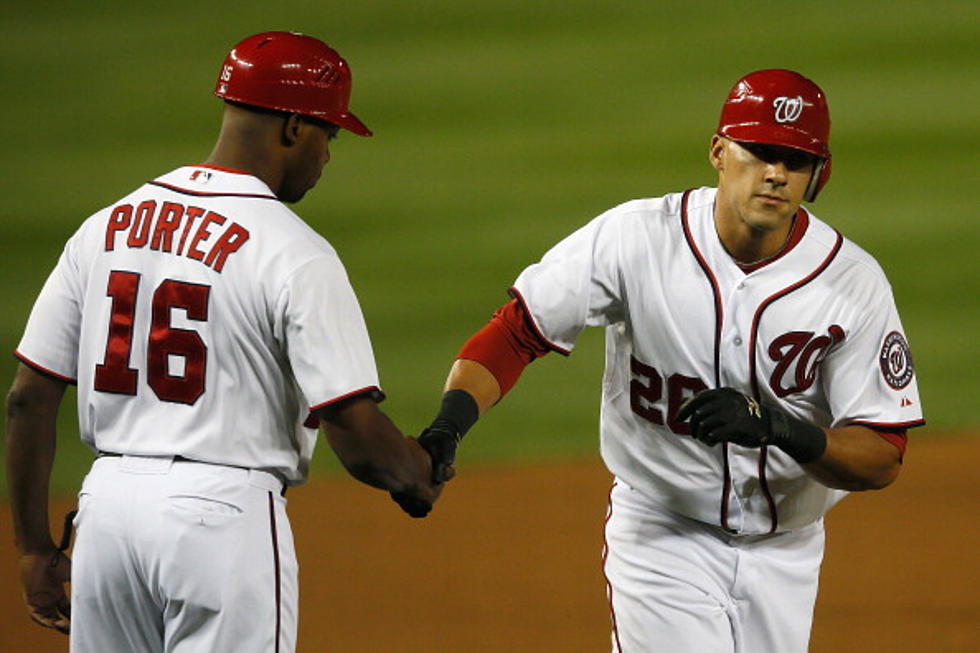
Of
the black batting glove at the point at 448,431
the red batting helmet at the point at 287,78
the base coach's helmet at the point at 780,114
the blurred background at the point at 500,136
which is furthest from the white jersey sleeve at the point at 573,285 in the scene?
the blurred background at the point at 500,136

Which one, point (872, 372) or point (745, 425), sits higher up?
point (872, 372)

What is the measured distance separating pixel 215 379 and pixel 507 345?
2.85ft

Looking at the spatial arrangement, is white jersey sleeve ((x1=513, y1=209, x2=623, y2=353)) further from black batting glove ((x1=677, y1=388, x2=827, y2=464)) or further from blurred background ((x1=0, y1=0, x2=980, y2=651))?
blurred background ((x1=0, y1=0, x2=980, y2=651))

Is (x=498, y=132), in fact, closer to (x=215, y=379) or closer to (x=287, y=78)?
(x=287, y=78)

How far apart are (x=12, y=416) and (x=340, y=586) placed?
7.53ft

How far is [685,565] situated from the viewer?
3.48 meters

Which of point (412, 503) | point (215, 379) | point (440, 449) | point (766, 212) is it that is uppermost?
point (766, 212)

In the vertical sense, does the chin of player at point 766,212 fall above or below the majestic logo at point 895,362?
above

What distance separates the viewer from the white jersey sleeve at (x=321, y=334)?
2.77 m

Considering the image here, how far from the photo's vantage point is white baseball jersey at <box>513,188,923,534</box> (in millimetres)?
3381

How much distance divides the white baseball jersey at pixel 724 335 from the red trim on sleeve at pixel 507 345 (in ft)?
0.12

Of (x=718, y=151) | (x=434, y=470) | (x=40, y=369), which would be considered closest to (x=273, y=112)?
(x=40, y=369)

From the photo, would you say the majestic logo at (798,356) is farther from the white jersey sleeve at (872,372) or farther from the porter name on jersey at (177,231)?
the porter name on jersey at (177,231)

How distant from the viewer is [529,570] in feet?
17.5
